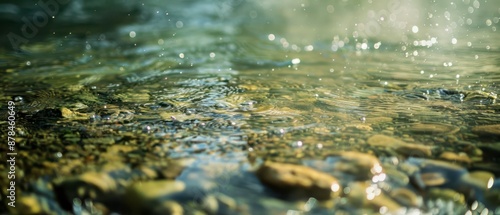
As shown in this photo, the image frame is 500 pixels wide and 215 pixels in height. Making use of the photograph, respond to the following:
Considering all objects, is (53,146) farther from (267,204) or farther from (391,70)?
(391,70)

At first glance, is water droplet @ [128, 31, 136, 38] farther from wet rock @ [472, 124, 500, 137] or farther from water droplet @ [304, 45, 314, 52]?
wet rock @ [472, 124, 500, 137]

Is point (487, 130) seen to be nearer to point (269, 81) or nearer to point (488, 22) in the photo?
point (269, 81)

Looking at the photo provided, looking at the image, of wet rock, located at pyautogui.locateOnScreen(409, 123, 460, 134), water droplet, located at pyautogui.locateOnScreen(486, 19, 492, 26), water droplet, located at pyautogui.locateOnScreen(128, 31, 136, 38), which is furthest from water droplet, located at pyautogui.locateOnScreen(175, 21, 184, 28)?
wet rock, located at pyautogui.locateOnScreen(409, 123, 460, 134)

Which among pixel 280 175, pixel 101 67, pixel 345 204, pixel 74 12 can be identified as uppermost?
pixel 74 12

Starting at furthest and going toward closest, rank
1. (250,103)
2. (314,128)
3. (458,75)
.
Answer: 1. (458,75)
2. (250,103)
3. (314,128)

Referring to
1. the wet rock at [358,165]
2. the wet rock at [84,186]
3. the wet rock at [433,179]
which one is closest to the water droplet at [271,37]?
the wet rock at [358,165]

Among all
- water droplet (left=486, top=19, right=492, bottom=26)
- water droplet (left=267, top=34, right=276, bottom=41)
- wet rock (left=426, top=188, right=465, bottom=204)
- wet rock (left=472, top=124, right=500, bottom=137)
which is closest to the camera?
wet rock (left=426, top=188, right=465, bottom=204)

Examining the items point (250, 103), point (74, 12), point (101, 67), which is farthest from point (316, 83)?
point (74, 12)

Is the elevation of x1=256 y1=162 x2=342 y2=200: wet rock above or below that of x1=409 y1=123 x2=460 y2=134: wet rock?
below
